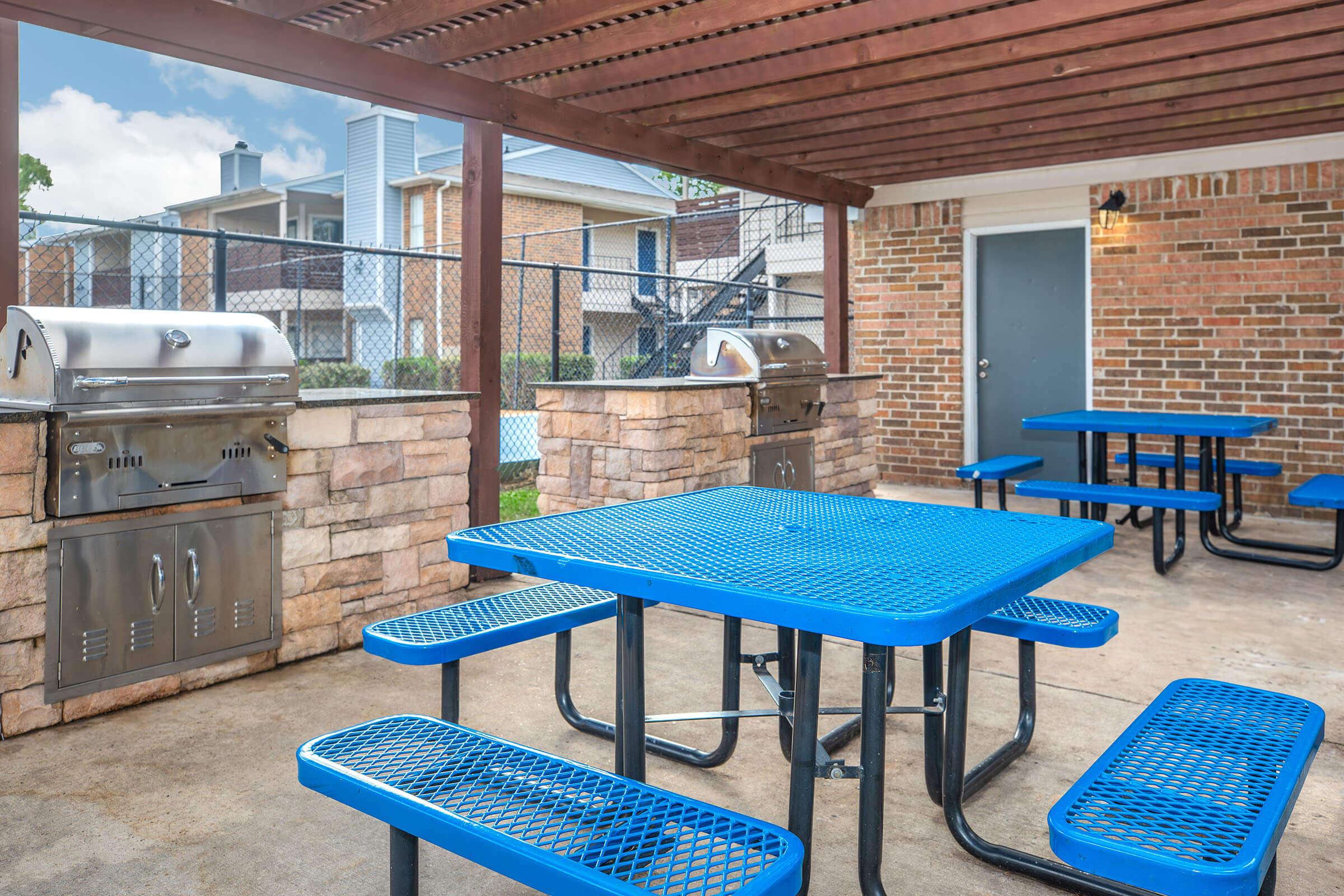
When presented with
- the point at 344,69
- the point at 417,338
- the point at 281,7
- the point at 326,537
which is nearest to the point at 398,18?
the point at 344,69

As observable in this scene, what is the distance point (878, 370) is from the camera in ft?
27.9

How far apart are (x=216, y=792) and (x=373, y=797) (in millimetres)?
1186

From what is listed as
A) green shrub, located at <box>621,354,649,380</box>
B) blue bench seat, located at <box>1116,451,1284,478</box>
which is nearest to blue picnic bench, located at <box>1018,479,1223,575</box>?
blue bench seat, located at <box>1116,451,1284,478</box>

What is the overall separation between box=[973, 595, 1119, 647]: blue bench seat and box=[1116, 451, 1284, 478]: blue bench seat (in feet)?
12.6

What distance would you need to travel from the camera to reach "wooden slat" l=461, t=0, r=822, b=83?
396 cm

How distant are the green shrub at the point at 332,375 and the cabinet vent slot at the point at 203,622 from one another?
8.18 m

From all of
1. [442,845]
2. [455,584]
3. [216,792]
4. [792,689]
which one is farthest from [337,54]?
[442,845]

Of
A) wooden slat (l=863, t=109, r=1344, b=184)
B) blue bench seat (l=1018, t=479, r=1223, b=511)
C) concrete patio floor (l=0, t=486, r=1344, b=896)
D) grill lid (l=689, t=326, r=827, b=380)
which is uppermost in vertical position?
wooden slat (l=863, t=109, r=1344, b=184)

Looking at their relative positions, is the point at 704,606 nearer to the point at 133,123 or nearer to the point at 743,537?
the point at 743,537

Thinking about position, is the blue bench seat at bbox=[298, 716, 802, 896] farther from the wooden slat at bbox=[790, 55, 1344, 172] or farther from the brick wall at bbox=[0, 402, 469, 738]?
the wooden slat at bbox=[790, 55, 1344, 172]

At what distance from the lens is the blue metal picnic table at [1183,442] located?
17.6 feet

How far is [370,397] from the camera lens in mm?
4004

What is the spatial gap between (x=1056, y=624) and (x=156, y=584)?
2791mm

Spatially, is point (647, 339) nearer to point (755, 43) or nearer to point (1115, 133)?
point (1115, 133)
